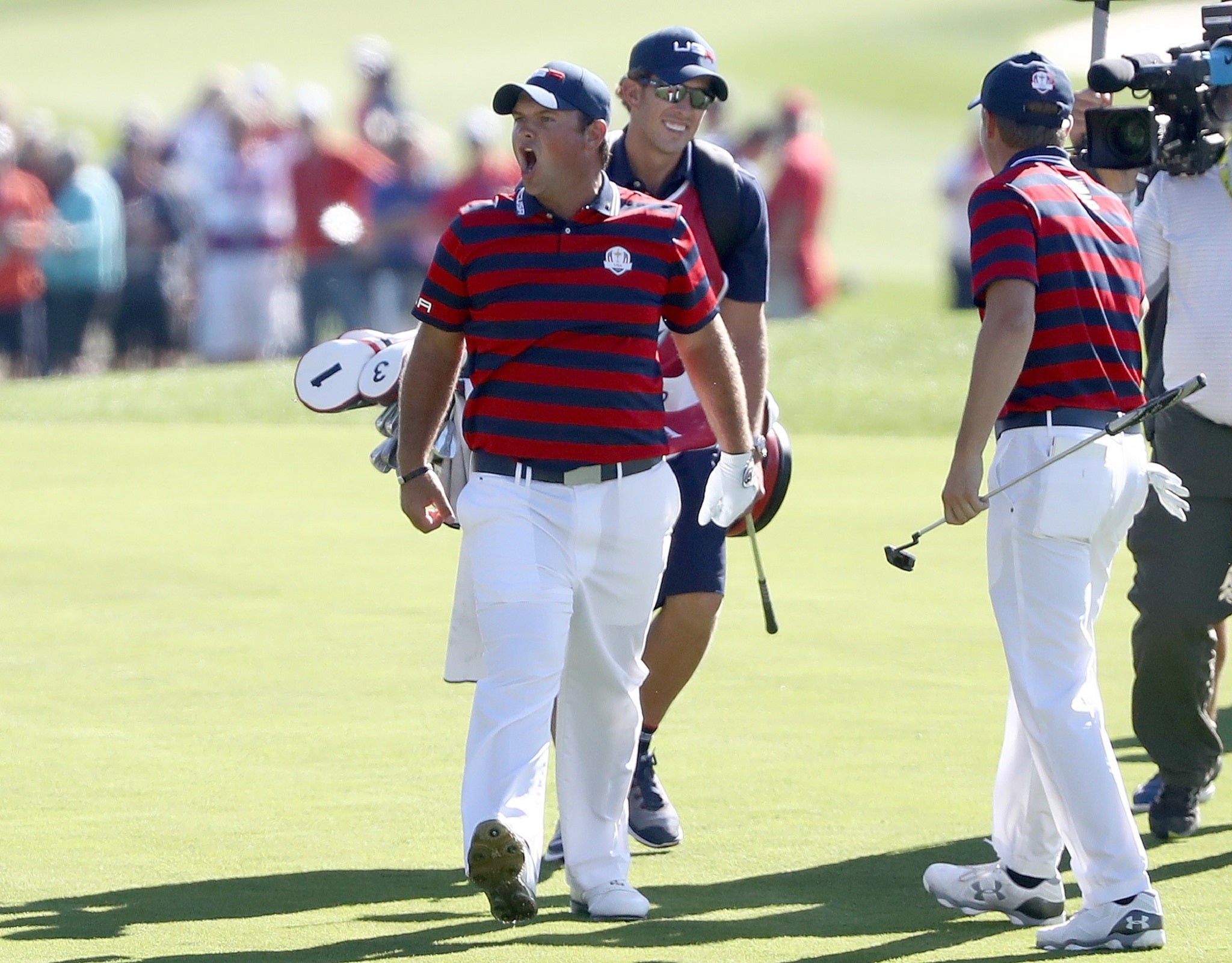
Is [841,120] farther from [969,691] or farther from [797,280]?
[969,691]

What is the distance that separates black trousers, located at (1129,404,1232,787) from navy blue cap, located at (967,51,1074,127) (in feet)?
4.74

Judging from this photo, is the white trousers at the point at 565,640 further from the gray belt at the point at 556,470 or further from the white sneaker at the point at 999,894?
the white sneaker at the point at 999,894

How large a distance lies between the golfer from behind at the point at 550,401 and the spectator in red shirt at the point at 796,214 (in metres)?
16.5

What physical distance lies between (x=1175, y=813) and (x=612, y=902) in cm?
180

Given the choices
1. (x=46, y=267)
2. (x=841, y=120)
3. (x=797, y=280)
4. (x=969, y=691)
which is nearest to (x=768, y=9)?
(x=841, y=120)

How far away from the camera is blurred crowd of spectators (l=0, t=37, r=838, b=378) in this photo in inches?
806

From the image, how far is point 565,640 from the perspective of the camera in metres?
5.70

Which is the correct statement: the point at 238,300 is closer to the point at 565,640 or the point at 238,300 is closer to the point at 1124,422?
the point at 565,640

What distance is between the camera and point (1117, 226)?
5789mm

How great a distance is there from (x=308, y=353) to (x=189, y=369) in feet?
42.6

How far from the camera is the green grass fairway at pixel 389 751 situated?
5770 mm

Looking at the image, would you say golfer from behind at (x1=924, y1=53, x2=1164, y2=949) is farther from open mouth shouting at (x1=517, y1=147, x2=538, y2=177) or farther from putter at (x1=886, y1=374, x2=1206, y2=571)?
open mouth shouting at (x1=517, y1=147, x2=538, y2=177)

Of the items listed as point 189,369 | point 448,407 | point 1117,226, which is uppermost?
point 1117,226

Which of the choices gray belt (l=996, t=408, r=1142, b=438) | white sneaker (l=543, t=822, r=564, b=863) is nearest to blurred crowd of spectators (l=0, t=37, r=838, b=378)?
white sneaker (l=543, t=822, r=564, b=863)
